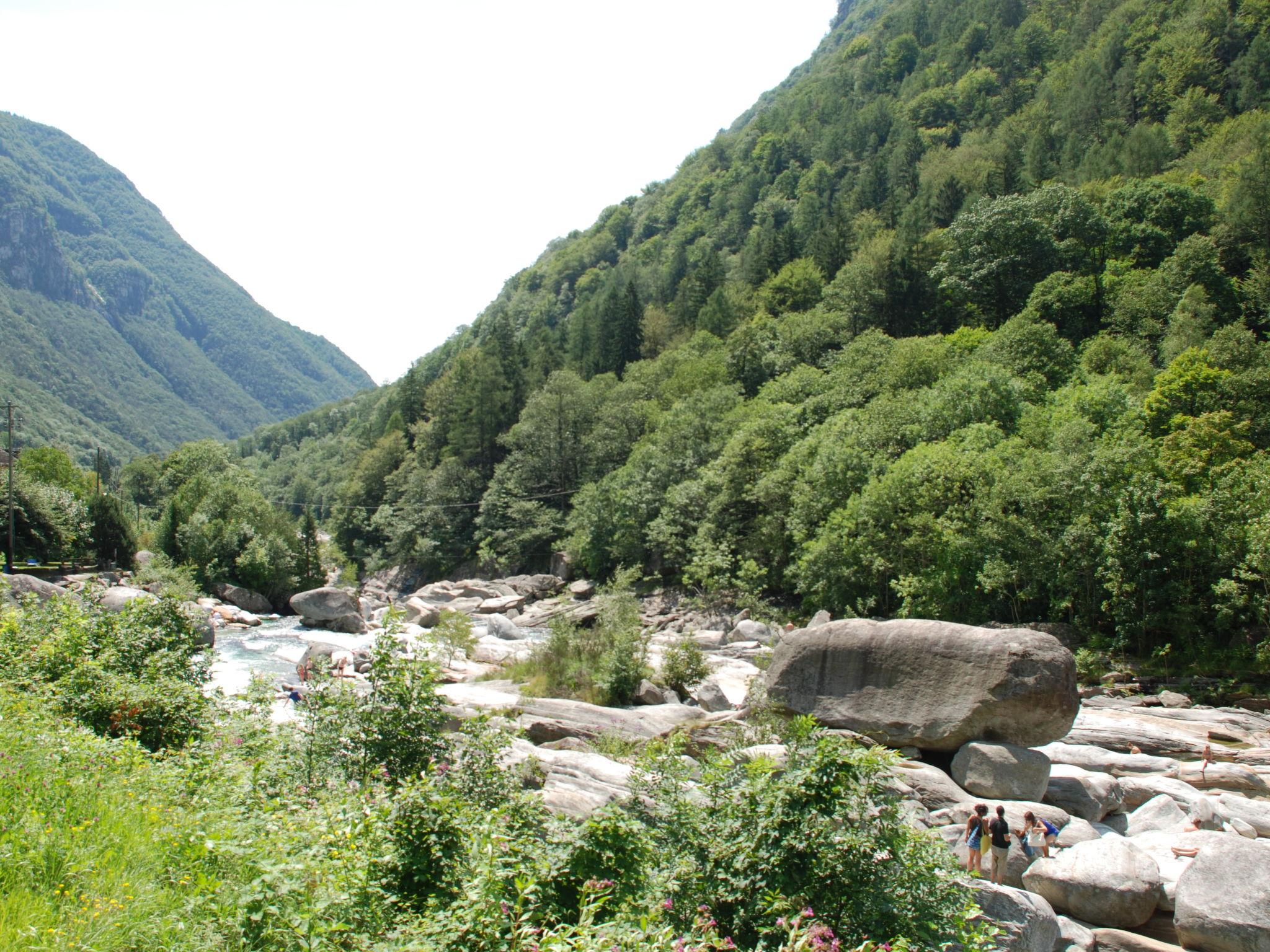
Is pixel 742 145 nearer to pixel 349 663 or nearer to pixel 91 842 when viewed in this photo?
pixel 349 663

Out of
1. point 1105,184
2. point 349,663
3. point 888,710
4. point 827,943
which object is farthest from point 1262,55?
point 827,943

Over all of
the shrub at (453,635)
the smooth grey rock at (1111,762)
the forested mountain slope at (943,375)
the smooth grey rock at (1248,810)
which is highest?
the forested mountain slope at (943,375)

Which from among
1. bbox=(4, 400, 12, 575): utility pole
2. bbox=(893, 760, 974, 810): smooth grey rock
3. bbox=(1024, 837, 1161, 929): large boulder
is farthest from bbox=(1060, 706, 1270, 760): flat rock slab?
bbox=(4, 400, 12, 575): utility pole

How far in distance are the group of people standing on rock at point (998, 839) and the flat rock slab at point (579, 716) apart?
783 centimetres

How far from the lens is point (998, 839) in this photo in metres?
14.6

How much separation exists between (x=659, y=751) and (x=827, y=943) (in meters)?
5.16

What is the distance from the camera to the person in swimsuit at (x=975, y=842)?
14617 mm

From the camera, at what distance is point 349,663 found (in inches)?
1377

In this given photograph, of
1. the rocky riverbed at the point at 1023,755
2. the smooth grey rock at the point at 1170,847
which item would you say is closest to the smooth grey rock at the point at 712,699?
the rocky riverbed at the point at 1023,755

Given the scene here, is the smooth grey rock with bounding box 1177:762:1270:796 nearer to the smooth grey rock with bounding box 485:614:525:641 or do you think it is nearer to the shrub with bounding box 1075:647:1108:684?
the shrub with bounding box 1075:647:1108:684

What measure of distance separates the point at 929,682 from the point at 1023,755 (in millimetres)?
2528

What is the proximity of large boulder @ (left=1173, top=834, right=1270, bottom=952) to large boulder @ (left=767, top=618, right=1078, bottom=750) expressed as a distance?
501cm

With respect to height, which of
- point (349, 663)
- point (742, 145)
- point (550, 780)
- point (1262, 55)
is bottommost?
point (349, 663)

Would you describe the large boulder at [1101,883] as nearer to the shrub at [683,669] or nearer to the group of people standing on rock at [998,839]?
the group of people standing on rock at [998,839]
